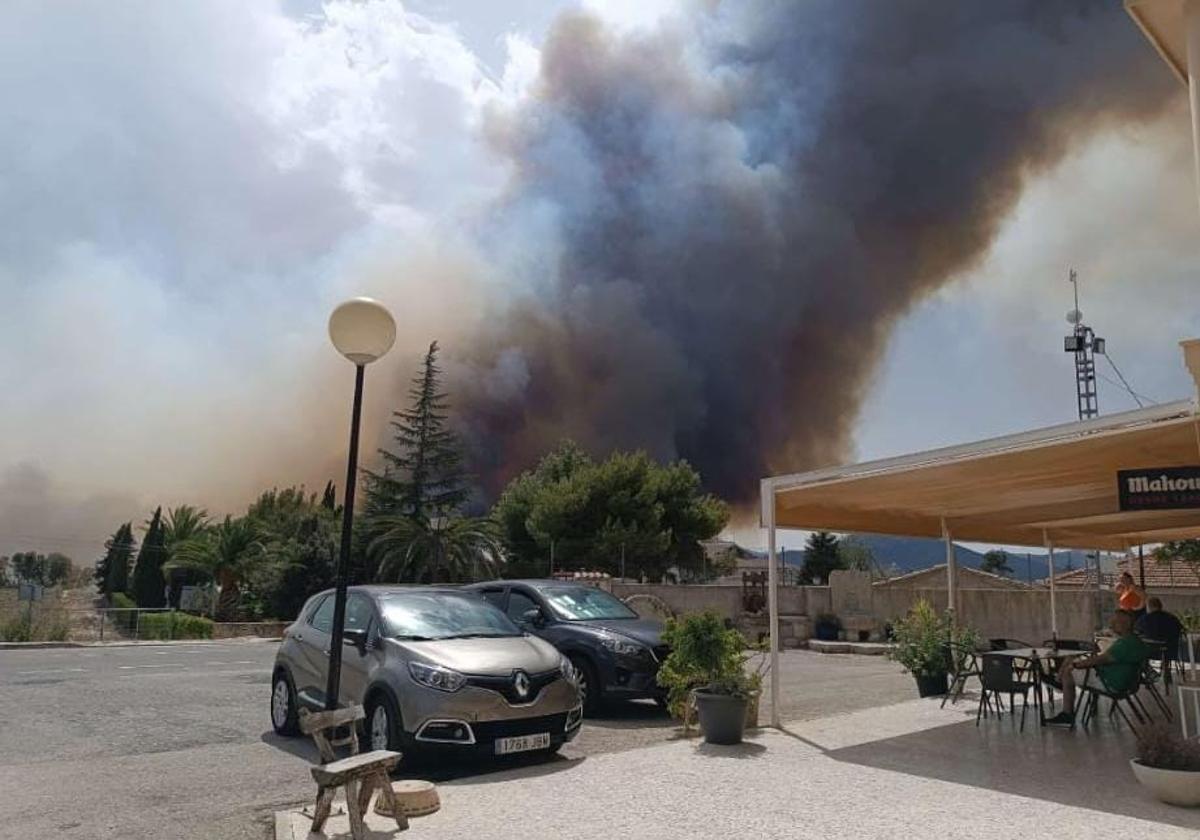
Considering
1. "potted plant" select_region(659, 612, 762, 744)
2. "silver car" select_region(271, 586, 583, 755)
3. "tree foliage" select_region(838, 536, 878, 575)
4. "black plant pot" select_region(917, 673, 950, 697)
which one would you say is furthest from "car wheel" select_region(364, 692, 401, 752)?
"tree foliage" select_region(838, 536, 878, 575)

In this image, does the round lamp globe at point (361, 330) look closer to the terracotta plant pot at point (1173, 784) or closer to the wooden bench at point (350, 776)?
the wooden bench at point (350, 776)

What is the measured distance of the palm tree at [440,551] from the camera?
35.9 metres

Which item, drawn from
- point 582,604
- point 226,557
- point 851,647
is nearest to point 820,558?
point 226,557

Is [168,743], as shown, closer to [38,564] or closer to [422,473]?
[422,473]

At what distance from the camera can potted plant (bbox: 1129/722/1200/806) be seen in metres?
5.78

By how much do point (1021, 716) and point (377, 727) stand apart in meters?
6.94

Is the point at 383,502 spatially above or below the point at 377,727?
above

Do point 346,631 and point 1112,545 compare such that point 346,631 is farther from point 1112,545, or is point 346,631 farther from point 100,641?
point 100,641

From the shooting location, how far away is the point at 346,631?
801 centimetres

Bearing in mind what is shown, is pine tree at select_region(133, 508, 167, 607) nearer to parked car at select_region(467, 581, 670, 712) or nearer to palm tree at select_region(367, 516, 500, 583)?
palm tree at select_region(367, 516, 500, 583)

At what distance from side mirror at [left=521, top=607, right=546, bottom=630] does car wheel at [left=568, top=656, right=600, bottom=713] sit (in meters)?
0.72

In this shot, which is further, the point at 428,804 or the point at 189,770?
the point at 189,770

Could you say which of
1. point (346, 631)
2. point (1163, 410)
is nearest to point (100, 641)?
point (346, 631)

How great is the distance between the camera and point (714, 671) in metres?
8.38
